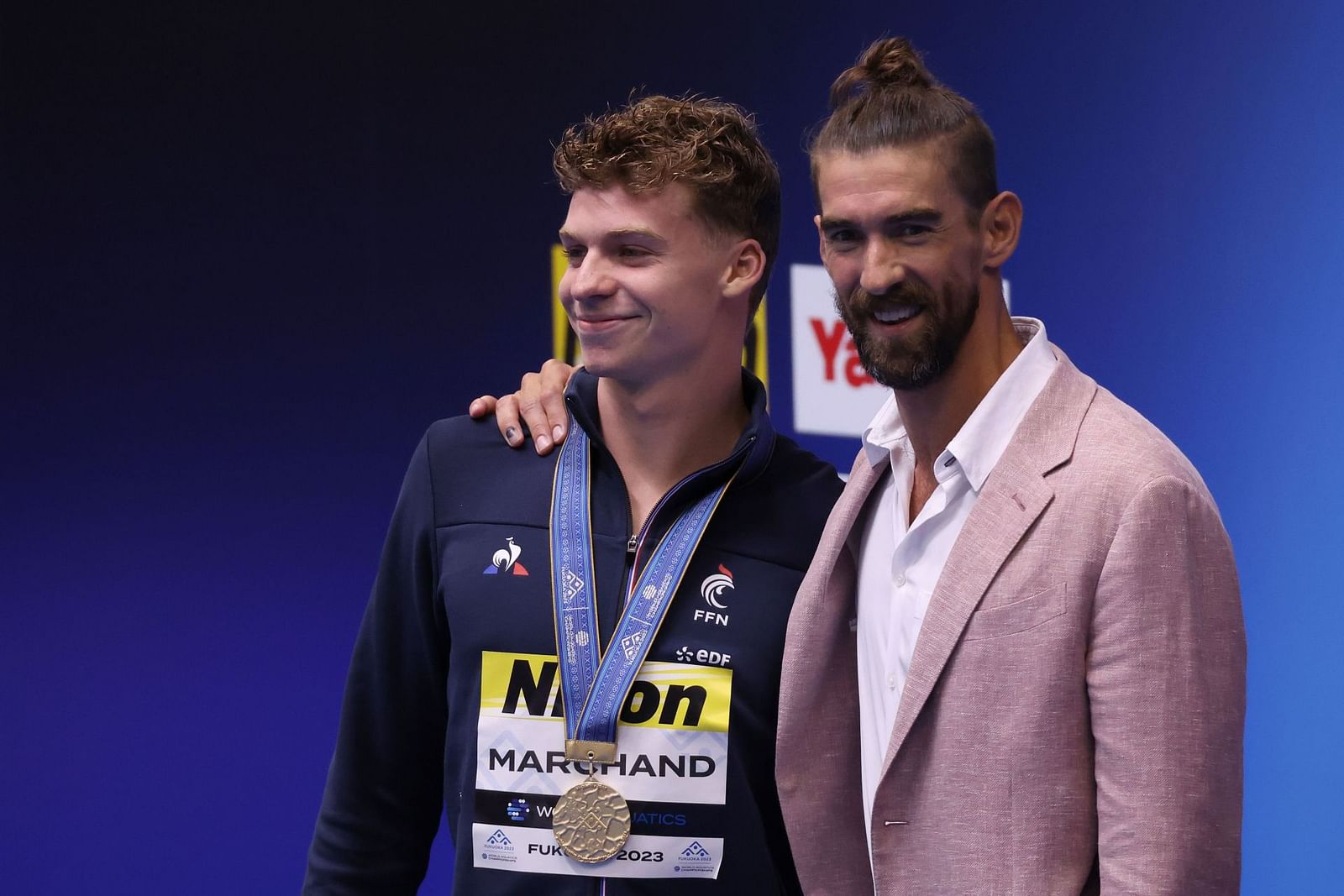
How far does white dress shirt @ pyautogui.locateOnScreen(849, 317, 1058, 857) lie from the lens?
1913 millimetres

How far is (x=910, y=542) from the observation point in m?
1.97

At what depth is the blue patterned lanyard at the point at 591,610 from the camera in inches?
84.3

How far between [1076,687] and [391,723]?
1.12 meters

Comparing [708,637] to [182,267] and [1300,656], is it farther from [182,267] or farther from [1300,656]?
[1300,656]

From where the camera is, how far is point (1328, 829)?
3.87 metres

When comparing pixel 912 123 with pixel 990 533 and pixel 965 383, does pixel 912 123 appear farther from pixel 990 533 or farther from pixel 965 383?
pixel 990 533

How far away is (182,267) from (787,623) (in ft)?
7.05

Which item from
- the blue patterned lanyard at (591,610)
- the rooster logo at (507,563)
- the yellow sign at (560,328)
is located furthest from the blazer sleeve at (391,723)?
the yellow sign at (560,328)

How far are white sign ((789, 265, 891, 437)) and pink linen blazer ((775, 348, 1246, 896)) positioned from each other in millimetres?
2086

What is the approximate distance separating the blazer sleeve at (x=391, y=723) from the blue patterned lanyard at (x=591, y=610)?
0.23 meters

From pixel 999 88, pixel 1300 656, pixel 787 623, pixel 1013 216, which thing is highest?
pixel 999 88

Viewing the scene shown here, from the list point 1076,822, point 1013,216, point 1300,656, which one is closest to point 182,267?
point 1013,216

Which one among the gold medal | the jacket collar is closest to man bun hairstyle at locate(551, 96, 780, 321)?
the jacket collar

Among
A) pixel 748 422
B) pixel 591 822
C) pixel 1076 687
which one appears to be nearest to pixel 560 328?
pixel 748 422
